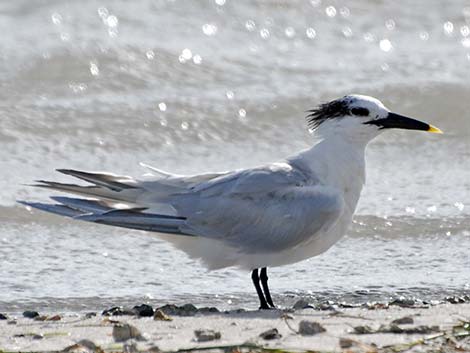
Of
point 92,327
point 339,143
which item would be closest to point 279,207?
point 339,143

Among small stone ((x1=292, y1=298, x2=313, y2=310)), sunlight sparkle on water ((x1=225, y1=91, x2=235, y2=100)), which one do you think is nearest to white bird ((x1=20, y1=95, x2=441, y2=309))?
small stone ((x1=292, y1=298, x2=313, y2=310))

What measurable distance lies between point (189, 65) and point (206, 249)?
537cm

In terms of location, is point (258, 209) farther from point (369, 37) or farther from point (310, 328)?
point (369, 37)

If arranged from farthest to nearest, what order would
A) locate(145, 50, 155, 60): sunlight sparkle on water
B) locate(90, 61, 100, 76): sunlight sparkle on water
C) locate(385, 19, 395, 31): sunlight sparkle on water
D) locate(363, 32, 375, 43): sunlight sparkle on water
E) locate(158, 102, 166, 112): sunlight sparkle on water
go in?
locate(385, 19, 395, 31): sunlight sparkle on water
locate(363, 32, 375, 43): sunlight sparkle on water
locate(145, 50, 155, 60): sunlight sparkle on water
locate(90, 61, 100, 76): sunlight sparkle on water
locate(158, 102, 166, 112): sunlight sparkle on water

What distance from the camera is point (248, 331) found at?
473 centimetres

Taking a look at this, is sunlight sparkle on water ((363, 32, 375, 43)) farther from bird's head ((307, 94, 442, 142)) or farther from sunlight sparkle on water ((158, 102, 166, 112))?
bird's head ((307, 94, 442, 142))

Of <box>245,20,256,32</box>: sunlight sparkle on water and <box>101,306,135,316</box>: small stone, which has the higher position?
<box>245,20,256,32</box>: sunlight sparkle on water

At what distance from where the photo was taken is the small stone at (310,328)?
4.58 m

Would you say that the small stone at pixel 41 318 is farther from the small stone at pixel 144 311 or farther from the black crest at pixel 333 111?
the black crest at pixel 333 111

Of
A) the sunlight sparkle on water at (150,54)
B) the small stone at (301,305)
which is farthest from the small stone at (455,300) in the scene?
the sunlight sparkle on water at (150,54)

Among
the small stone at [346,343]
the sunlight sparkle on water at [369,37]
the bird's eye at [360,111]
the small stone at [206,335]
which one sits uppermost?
the sunlight sparkle on water at [369,37]

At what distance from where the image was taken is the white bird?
18.4ft

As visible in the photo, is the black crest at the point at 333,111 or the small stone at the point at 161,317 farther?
the black crest at the point at 333,111

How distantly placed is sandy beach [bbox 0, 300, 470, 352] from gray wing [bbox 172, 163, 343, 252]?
1.36 ft
